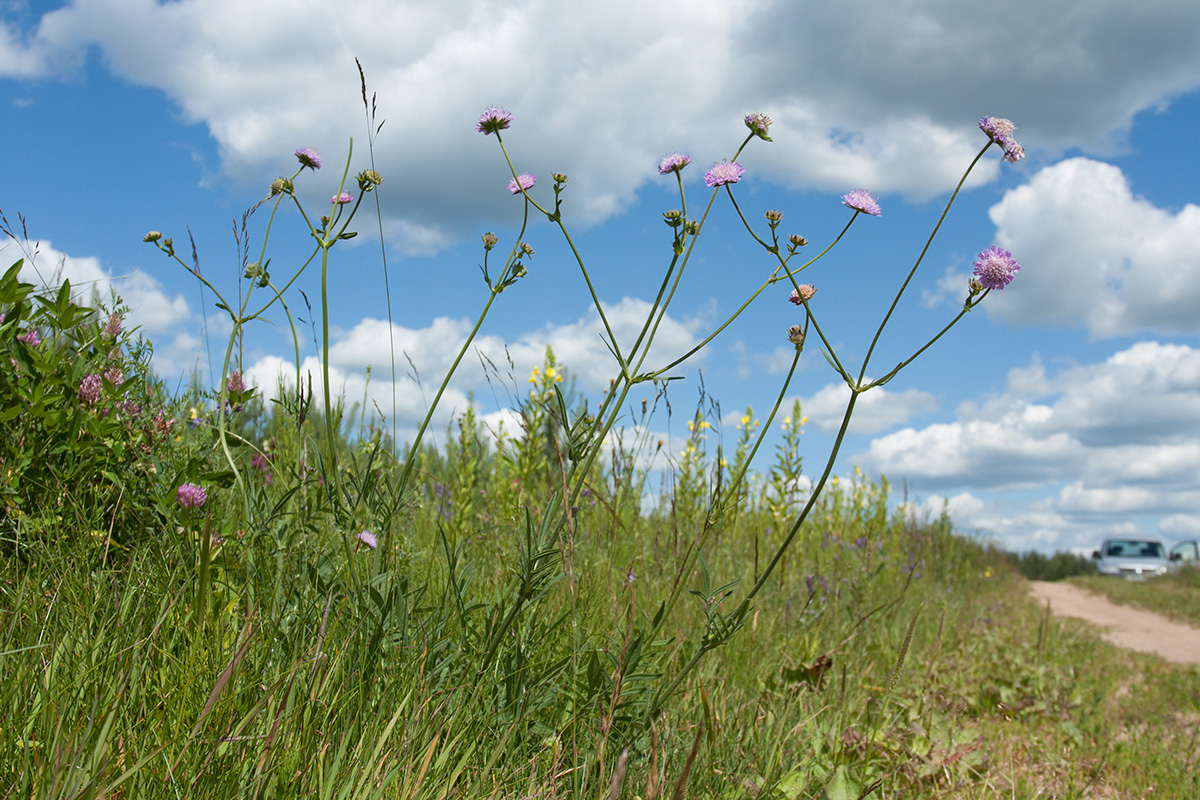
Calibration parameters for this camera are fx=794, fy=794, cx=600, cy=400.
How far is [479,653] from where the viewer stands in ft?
6.29

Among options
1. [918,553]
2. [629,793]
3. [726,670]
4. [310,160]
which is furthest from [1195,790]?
[918,553]

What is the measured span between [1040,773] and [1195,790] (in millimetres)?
699

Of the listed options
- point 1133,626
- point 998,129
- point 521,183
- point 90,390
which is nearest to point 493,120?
point 521,183

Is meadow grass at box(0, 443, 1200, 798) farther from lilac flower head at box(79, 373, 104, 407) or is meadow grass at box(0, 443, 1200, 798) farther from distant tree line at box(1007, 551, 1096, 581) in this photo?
distant tree line at box(1007, 551, 1096, 581)

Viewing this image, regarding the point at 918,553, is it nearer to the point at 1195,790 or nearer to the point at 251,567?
the point at 1195,790

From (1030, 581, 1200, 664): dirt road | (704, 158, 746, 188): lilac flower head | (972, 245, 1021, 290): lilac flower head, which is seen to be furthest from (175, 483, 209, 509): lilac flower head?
(1030, 581, 1200, 664): dirt road

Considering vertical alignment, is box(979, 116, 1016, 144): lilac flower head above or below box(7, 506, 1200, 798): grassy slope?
above

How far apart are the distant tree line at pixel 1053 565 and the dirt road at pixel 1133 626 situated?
7383mm

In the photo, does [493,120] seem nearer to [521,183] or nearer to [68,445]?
[521,183]

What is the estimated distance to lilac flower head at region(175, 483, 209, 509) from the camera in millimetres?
2301

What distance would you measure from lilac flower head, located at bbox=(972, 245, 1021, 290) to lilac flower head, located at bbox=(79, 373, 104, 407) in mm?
2669

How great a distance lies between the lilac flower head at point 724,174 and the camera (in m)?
1.86

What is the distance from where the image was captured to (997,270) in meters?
1.68

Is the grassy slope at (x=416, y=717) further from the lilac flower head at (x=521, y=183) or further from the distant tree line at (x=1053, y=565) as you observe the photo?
the distant tree line at (x=1053, y=565)
